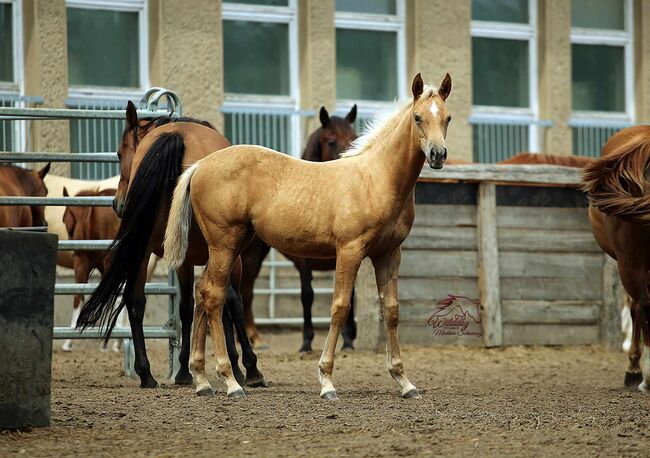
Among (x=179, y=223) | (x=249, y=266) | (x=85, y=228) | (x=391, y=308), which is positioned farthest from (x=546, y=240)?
(x=179, y=223)

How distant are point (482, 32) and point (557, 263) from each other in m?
5.36

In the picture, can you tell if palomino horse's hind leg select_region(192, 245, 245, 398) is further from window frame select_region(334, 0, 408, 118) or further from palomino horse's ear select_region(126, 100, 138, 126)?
window frame select_region(334, 0, 408, 118)

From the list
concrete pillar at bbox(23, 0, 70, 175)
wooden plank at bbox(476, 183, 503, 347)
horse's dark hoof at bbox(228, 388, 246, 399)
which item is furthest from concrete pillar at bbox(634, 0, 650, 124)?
horse's dark hoof at bbox(228, 388, 246, 399)

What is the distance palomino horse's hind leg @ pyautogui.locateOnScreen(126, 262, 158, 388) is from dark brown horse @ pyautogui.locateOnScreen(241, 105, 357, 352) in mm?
Result: 2553

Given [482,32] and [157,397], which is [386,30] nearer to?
[482,32]

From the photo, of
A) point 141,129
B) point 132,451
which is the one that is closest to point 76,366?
point 141,129

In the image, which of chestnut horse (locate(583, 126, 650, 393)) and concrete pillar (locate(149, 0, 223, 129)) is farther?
concrete pillar (locate(149, 0, 223, 129))

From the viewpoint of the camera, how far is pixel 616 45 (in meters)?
18.3

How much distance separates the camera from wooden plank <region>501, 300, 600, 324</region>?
13.1 meters

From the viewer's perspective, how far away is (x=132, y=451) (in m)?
5.71

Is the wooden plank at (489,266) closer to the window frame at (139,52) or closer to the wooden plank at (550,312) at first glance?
the wooden plank at (550,312)

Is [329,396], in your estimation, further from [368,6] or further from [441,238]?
[368,6]

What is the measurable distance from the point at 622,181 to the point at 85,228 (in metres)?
6.66

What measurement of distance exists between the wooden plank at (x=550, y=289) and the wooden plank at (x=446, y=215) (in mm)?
738
